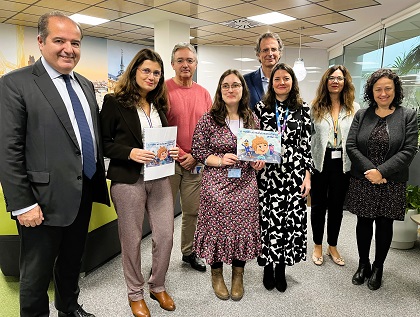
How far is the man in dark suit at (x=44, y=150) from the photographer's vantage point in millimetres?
1539

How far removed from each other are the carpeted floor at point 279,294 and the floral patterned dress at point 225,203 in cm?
37

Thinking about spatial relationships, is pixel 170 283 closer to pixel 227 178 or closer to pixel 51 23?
pixel 227 178

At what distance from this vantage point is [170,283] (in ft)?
8.55

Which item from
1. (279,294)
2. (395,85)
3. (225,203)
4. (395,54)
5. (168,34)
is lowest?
(279,294)

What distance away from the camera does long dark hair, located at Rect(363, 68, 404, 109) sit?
2.39 meters

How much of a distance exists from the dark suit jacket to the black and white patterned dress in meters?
1.27

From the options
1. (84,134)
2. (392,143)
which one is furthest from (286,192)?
(84,134)

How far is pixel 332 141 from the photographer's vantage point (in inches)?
111

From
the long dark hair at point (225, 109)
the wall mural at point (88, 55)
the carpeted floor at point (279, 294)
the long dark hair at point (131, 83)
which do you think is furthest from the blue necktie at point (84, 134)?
the wall mural at point (88, 55)

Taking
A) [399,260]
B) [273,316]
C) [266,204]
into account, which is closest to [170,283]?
[273,316]

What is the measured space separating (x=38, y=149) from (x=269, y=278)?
1.88 m

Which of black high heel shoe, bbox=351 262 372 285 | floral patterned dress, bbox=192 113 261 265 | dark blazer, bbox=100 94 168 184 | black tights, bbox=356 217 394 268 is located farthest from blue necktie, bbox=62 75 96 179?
black high heel shoe, bbox=351 262 372 285

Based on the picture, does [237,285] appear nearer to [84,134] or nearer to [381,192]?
[381,192]

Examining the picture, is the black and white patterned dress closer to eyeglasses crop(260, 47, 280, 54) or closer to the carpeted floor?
the carpeted floor
